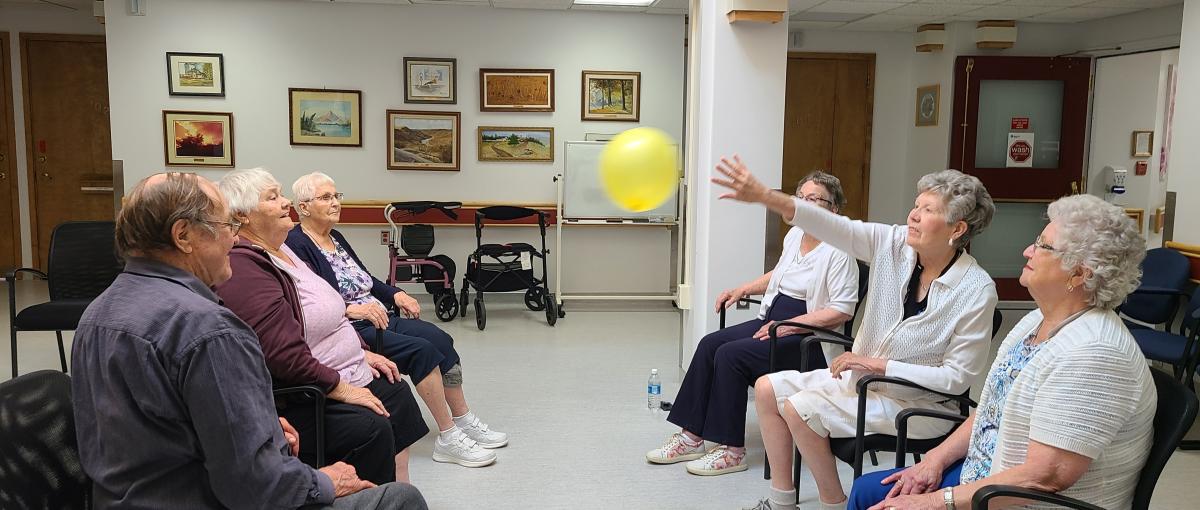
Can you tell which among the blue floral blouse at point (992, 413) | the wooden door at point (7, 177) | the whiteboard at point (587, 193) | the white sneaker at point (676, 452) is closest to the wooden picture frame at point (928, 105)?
the whiteboard at point (587, 193)

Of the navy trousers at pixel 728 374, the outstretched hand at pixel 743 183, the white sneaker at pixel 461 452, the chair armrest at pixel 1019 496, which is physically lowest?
the white sneaker at pixel 461 452

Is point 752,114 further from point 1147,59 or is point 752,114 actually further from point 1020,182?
point 1147,59

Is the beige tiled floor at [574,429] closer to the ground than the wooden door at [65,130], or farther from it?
closer to the ground

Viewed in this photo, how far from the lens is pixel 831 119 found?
8734 mm

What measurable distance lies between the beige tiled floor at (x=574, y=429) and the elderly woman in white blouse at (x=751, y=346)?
13 cm

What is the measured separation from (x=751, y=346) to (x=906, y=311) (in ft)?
2.98

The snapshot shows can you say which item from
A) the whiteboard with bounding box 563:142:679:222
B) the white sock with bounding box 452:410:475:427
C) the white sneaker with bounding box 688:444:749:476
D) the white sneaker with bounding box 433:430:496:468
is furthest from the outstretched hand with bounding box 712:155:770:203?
the whiteboard with bounding box 563:142:679:222

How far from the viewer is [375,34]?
7.68 meters

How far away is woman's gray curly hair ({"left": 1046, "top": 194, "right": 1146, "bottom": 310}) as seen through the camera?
73.9 inches

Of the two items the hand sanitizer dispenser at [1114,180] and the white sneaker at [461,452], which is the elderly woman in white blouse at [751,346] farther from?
the hand sanitizer dispenser at [1114,180]

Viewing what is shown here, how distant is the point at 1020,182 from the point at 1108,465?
22.5 ft

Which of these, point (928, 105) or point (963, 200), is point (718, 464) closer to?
point (963, 200)

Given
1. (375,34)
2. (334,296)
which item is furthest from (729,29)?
(375,34)

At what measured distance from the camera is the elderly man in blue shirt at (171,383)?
64.7 inches
